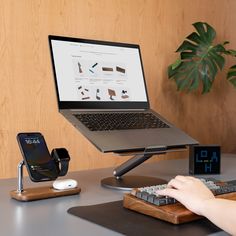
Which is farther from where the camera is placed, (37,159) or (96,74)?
(96,74)

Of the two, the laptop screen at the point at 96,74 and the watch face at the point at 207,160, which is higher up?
the laptop screen at the point at 96,74

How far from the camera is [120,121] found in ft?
4.47

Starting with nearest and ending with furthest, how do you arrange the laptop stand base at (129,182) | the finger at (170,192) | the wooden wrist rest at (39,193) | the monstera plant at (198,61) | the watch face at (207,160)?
the finger at (170,192)
the wooden wrist rest at (39,193)
the laptop stand base at (129,182)
the watch face at (207,160)
the monstera plant at (198,61)

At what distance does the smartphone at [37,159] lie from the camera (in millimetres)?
1091

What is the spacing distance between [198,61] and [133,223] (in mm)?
1612

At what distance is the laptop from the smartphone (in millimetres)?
127

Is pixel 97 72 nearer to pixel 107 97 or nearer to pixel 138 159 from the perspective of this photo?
pixel 107 97

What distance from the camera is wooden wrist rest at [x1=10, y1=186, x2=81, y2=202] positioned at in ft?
3.48

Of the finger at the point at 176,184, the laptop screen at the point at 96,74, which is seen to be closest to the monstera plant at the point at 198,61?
the laptop screen at the point at 96,74

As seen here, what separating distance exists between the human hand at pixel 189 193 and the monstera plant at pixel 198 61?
4.48ft

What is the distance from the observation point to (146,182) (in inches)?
51.8

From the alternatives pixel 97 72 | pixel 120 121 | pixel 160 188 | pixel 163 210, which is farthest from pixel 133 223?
pixel 97 72

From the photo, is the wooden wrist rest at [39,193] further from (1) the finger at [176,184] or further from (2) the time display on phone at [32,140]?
(1) the finger at [176,184]

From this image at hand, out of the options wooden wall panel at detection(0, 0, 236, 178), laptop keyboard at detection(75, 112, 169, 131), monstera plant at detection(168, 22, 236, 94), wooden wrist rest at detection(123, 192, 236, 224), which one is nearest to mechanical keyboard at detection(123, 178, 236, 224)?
wooden wrist rest at detection(123, 192, 236, 224)
